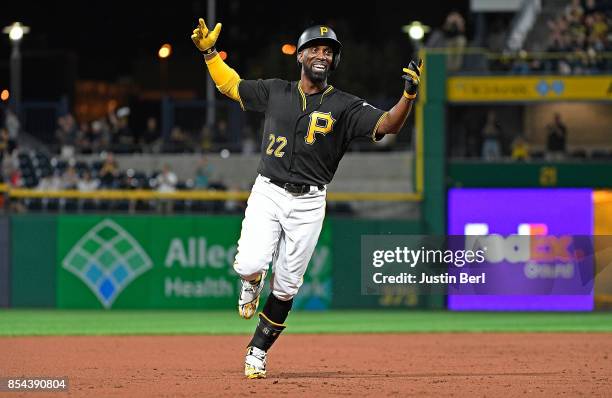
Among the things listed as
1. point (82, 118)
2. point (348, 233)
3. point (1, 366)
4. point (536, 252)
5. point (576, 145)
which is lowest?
point (1, 366)

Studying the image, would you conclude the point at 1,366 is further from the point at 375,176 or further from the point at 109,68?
the point at 109,68

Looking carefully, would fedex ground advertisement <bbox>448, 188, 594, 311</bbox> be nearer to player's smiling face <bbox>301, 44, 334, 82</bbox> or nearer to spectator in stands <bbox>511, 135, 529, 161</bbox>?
spectator in stands <bbox>511, 135, 529, 161</bbox>

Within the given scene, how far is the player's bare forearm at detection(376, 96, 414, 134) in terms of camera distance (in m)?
8.88

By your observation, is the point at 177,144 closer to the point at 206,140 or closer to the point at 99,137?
the point at 206,140

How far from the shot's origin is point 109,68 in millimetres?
51719

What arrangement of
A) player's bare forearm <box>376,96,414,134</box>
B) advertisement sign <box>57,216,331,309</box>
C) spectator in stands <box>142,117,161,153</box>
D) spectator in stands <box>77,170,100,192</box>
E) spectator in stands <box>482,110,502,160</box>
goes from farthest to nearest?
spectator in stands <box>142,117,161,153</box>, spectator in stands <box>482,110,502,160</box>, spectator in stands <box>77,170,100,192</box>, advertisement sign <box>57,216,331,309</box>, player's bare forearm <box>376,96,414,134</box>

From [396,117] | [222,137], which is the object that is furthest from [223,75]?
[222,137]

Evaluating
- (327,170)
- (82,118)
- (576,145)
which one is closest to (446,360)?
(327,170)

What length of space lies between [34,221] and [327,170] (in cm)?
1194

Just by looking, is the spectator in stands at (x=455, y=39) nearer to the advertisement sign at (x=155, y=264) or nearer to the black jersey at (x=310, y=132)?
the advertisement sign at (x=155, y=264)

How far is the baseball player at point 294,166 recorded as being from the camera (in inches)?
371

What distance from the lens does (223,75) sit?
9.72 meters

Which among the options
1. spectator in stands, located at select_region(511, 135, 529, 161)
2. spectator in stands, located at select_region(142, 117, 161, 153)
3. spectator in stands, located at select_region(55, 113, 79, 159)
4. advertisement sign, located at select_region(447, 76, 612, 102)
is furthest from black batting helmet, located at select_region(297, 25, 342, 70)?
spectator in stands, located at select_region(142, 117, 161, 153)

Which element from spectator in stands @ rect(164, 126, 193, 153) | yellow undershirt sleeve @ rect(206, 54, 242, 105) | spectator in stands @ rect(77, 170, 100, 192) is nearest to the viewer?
yellow undershirt sleeve @ rect(206, 54, 242, 105)
